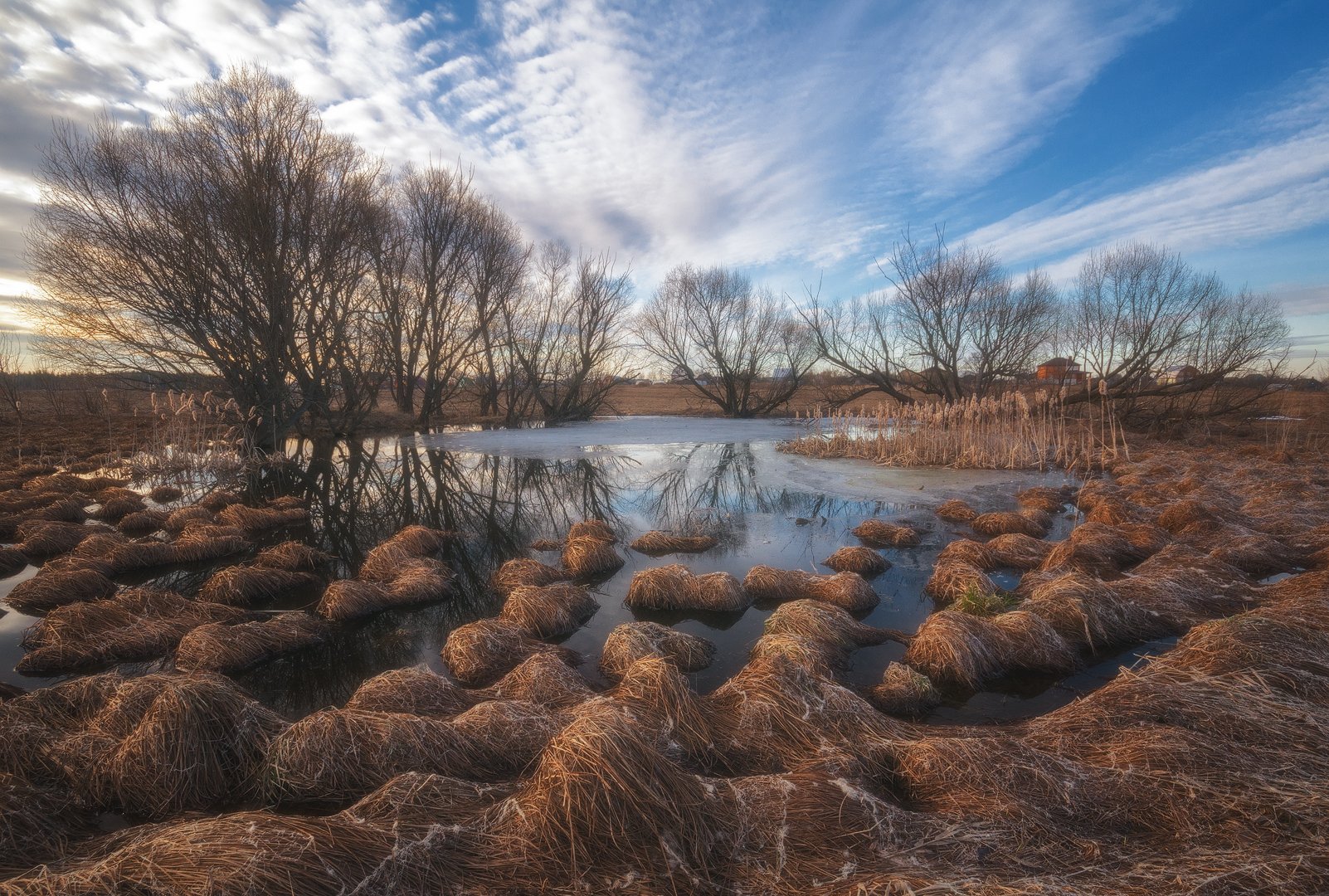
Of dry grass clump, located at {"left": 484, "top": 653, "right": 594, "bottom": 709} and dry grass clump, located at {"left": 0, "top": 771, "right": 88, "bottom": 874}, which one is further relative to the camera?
dry grass clump, located at {"left": 484, "top": 653, "right": 594, "bottom": 709}

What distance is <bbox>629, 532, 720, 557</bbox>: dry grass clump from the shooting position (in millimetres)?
8938


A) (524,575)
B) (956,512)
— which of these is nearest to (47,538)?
(524,575)

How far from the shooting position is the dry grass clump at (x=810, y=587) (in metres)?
6.61

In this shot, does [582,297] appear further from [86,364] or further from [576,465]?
[86,364]

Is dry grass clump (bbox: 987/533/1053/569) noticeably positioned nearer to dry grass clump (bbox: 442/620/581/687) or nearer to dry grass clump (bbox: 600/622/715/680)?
dry grass clump (bbox: 600/622/715/680)

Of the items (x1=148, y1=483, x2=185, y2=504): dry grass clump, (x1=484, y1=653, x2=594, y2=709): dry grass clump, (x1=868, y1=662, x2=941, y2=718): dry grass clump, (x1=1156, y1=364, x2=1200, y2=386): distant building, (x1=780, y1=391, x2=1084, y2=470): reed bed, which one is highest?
(x1=1156, y1=364, x2=1200, y2=386): distant building

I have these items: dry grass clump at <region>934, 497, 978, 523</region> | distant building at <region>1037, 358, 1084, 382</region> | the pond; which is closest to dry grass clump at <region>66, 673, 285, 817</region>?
the pond

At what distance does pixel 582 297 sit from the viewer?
33.6m

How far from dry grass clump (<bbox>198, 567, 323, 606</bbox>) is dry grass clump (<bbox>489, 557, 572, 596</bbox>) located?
2322 mm

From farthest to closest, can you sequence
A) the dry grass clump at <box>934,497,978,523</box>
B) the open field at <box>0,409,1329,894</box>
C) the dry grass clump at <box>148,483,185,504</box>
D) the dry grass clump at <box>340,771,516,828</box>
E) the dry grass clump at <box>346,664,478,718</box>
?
the dry grass clump at <box>148,483,185,504</box> → the dry grass clump at <box>934,497,978,523</box> → the dry grass clump at <box>346,664,478,718</box> → the dry grass clump at <box>340,771,516,828</box> → the open field at <box>0,409,1329,894</box>

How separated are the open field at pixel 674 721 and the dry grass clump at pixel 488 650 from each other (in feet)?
0.10

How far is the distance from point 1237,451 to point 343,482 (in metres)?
23.8

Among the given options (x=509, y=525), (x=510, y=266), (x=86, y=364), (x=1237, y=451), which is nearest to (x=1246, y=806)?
(x=509, y=525)

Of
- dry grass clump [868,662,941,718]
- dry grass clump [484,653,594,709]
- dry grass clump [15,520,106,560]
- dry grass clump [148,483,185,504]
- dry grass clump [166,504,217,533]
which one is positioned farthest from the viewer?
dry grass clump [148,483,185,504]
